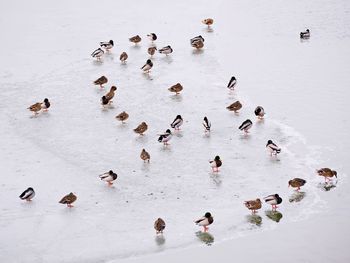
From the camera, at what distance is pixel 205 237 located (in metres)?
11.5

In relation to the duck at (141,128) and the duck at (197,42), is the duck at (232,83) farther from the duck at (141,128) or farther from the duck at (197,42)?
the duck at (197,42)

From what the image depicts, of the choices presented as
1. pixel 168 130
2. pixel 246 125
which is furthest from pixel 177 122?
pixel 246 125

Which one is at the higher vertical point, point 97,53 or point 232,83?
point 97,53

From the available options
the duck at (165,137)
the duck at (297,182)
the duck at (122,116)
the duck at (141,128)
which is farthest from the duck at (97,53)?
the duck at (297,182)

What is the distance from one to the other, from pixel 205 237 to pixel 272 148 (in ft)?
10.8

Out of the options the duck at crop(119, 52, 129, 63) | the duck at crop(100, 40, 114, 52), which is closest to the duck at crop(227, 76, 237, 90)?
the duck at crop(119, 52, 129, 63)

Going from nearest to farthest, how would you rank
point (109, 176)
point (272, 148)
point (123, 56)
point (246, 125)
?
point (109, 176), point (272, 148), point (246, 125), point (123, 56)

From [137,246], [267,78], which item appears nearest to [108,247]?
[137,246]

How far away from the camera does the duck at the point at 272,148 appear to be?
14.0m

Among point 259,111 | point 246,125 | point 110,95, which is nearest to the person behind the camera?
point 246,125

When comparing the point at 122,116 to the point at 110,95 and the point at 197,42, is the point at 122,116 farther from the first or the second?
the point at 197,42

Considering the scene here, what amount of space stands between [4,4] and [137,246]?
18366 millimetres

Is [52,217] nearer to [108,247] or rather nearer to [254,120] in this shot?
[108,247]

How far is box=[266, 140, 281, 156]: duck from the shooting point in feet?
46.0
